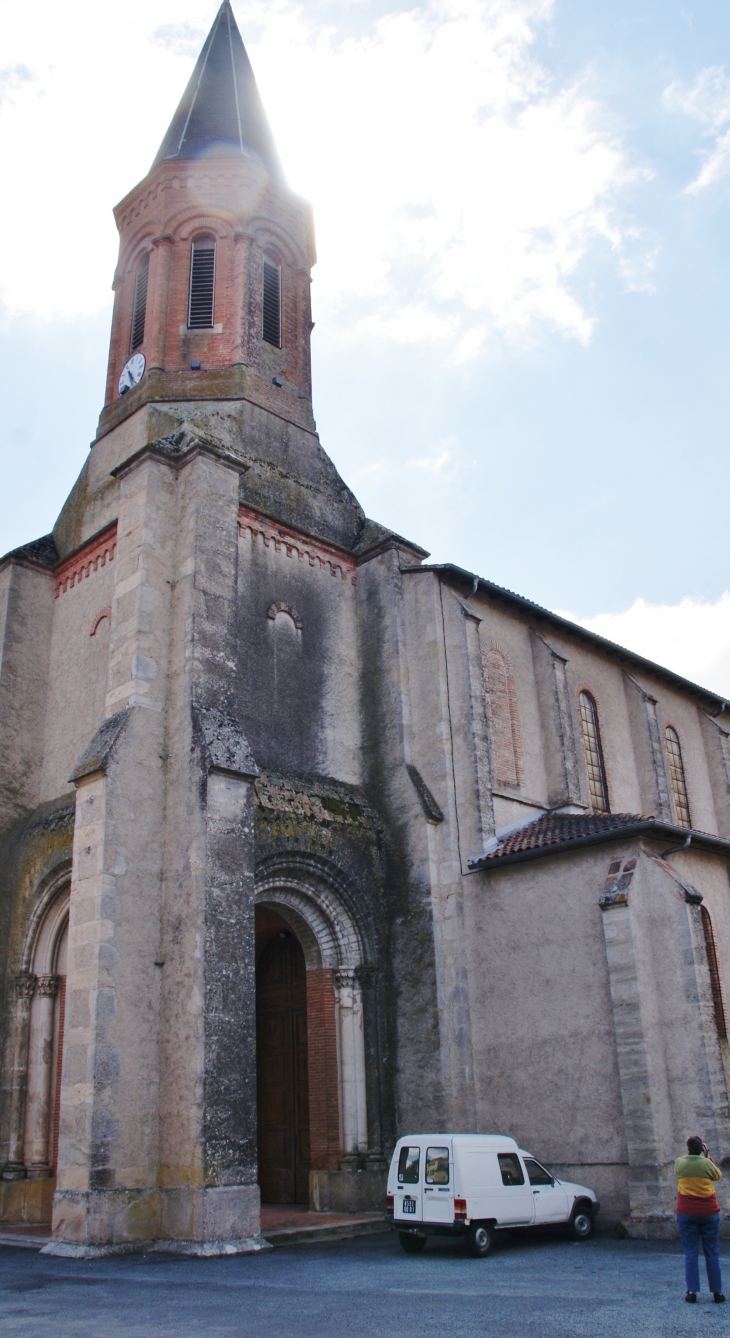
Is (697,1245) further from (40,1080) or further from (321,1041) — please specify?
(40,1080)

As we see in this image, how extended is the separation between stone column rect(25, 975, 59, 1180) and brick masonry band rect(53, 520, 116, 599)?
7333 mm

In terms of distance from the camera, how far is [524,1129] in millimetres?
15461

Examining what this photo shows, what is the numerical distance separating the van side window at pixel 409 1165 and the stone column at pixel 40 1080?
639 cm

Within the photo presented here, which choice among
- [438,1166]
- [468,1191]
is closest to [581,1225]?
[468,1191]

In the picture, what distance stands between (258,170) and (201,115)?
8.80 feet

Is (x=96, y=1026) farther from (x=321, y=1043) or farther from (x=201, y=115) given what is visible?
(x=201, y=115)

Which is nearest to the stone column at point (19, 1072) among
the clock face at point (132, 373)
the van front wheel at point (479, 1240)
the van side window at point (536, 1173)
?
the van front wheel at point (479, 1240)

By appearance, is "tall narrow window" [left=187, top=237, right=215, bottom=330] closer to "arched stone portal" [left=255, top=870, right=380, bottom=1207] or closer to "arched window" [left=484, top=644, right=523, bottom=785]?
"arched window" [left=484, top=644, right=523, bottom=785]

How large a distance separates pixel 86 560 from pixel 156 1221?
11.4 meters

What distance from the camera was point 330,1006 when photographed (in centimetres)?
1662

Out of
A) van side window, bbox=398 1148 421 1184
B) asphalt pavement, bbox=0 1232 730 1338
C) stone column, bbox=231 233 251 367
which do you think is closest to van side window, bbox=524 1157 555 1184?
asphalt pavement, bbox=0 1232 730 1338

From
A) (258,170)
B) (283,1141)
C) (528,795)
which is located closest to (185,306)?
(258,170)

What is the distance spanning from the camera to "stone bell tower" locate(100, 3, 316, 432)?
20438 millimetres

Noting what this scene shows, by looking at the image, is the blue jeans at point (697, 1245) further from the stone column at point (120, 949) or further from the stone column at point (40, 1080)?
the stone column at point (40, 1080)
